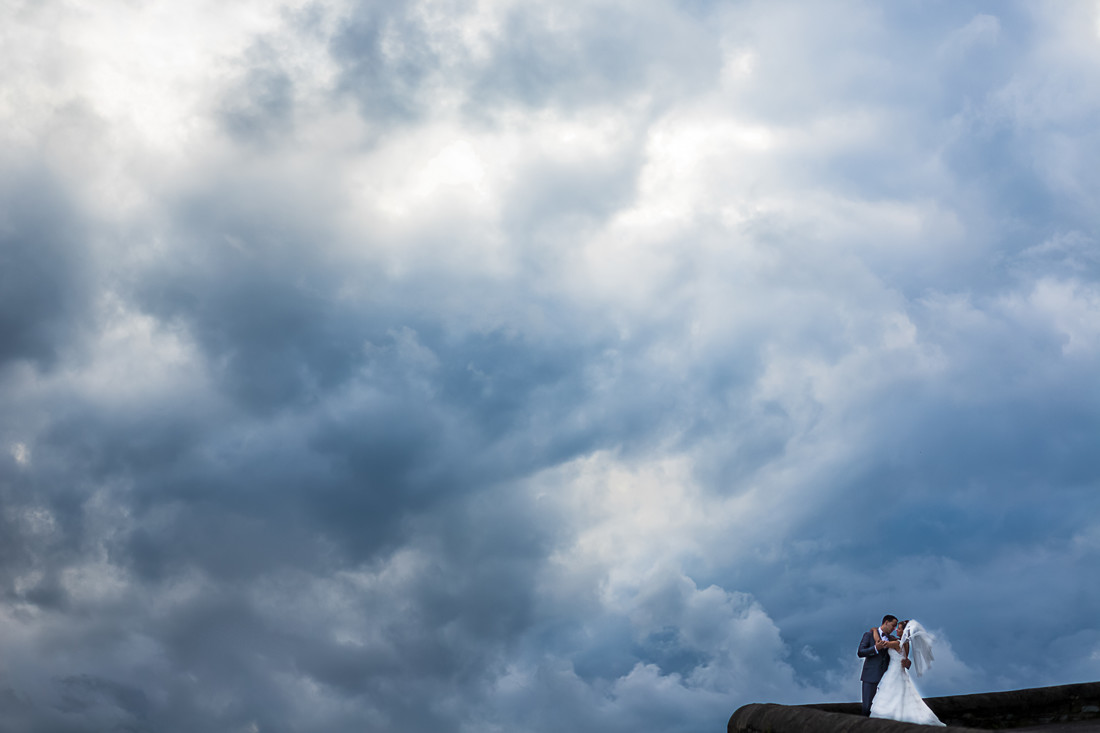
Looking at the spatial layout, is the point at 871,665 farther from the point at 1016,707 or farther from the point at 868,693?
the point at 1016,707

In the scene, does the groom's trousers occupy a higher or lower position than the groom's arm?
lower

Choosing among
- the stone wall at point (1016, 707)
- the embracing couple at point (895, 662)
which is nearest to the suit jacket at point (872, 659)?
the embracing couple at point (895, 662)

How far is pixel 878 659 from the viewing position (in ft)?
49.1

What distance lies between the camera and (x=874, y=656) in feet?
48.8

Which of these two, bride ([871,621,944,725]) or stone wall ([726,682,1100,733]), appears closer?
bride ([871,621,944,725])

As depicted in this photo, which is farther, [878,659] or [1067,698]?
[1067,698]

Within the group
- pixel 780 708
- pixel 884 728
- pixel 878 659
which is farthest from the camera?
pixel 878 659

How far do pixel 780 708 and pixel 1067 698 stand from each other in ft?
29.6

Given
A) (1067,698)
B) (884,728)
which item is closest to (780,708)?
(884,728)

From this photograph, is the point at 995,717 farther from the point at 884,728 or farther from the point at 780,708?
the point at 884,728

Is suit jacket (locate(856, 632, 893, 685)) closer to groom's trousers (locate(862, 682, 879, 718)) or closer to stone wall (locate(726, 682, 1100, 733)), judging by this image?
groom's trousers (locate(862, 682, 879, 718))

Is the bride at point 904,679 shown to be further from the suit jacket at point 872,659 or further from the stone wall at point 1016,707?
the stone wall at point 1016,707

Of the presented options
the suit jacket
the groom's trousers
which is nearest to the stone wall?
the groom's trousers

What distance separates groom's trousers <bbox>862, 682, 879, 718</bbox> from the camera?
1507cm
